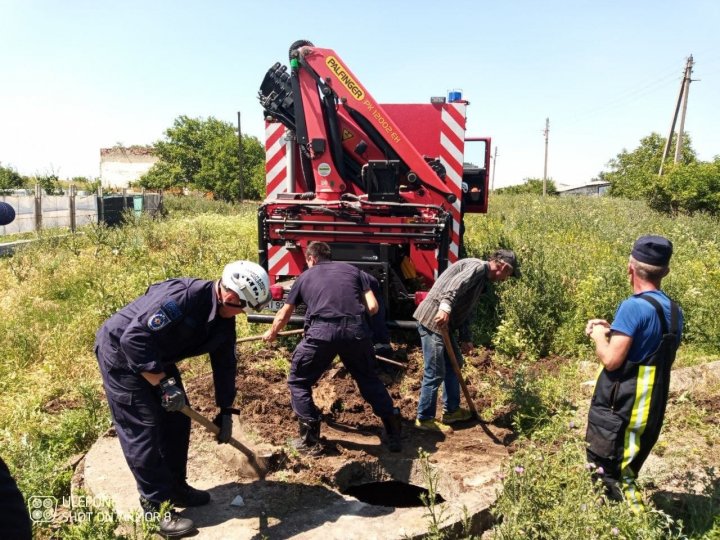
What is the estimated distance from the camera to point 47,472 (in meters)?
3.29

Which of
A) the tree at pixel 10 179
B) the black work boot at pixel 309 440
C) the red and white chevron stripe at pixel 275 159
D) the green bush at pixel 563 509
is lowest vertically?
the black work boot at pixel 309 440

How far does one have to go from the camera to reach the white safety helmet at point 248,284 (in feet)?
9.27

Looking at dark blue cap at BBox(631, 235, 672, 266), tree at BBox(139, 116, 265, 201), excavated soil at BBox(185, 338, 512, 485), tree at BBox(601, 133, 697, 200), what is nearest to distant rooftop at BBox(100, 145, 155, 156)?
tree at BBox(139, 116, 265, 201)

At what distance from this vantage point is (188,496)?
3.07 metres

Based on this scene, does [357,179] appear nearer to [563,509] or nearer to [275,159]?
[275,159]

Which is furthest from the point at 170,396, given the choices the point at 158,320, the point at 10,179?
the point at 10,179

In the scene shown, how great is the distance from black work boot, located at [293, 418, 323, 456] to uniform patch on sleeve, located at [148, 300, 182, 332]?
4.52ft

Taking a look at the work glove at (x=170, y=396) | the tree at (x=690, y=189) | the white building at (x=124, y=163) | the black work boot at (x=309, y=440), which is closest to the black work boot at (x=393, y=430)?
the black work boot at (x=309, y=440)

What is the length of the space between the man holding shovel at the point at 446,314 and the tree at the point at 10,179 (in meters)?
31.0

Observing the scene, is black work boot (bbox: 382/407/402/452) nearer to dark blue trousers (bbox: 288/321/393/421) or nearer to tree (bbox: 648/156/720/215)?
dark blue trousers (bbox: 288/321/393/421)

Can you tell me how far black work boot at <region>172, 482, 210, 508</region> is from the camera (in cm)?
303

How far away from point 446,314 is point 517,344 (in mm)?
1870

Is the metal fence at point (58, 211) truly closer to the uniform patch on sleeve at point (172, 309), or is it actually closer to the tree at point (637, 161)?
the uniform patch on sleeve at point (172, 309)

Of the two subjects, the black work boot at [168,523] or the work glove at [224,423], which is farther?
the work glove at [224,423]
